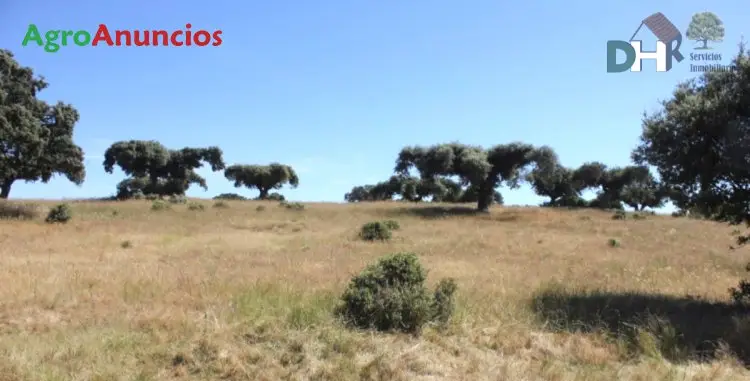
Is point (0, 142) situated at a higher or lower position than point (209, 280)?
higher

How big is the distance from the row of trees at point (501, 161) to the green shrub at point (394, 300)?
6058 mm

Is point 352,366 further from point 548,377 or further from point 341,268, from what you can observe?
point 341,268

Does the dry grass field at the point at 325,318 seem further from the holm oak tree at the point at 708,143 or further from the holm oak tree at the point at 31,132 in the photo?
the holm oak tree at the point at 31,132

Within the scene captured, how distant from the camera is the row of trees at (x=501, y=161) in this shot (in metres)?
9.88

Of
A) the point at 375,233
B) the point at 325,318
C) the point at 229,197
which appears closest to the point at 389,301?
the point at 325,318

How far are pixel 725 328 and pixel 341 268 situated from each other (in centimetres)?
815

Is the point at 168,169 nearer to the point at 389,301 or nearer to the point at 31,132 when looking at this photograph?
the point at 31,132

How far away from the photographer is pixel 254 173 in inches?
2928

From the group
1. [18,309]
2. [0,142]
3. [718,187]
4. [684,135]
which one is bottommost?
[18,309]

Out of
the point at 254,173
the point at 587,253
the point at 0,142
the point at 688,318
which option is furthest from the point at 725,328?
the point at 254,173

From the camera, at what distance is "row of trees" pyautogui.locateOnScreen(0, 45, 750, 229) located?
988cm

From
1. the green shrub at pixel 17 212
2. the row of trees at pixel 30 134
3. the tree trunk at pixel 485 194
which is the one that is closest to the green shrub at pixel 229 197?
the row of trees at pixel 30 134

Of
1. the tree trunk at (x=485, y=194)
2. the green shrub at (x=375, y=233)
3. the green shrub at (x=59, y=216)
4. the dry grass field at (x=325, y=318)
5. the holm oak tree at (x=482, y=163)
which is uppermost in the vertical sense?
the holm oak tree at (x=482, y=163)

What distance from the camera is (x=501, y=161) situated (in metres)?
44.3
